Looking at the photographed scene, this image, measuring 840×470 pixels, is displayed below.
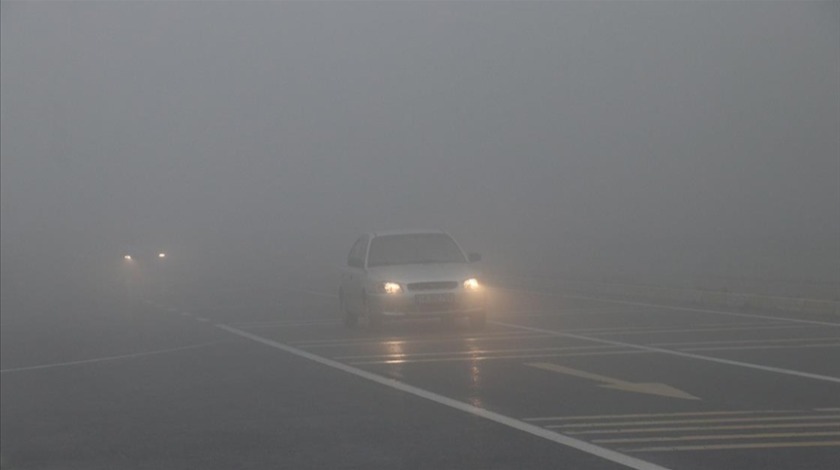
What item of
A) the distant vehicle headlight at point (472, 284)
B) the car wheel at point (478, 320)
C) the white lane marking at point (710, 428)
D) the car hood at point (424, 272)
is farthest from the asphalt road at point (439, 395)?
the car hood at point (424, 272)

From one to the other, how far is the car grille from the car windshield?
1505 mm

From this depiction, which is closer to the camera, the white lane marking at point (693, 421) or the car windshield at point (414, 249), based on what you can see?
the white lane marking at point (693, 421)

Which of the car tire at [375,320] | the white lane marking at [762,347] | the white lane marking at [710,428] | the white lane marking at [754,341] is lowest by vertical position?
the white lane marking at [710,428]

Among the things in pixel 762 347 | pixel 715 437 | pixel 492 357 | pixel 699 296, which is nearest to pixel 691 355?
pixel 762 347

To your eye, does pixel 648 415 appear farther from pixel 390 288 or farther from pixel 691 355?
pixel 390 288

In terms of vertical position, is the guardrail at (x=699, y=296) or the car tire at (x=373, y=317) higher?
the guardrail at (x=699, y=296)

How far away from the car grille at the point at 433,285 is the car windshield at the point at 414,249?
1.50 m

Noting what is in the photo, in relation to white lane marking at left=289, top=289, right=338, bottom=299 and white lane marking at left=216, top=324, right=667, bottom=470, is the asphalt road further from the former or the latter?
white lane marking at left=289, top=289, right=338, bottom=299

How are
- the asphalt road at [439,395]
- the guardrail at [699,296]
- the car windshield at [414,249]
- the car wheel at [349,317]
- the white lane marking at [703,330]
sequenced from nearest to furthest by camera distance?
the asphalt road at [439,395] < the white lane marking at [703,330] < the car windshield at [414,249] < the car wheel at [349,317] < the guardrail at [699,296]

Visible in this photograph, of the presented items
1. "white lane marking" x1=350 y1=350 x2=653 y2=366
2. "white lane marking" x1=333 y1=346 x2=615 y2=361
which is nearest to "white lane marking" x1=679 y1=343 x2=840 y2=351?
"white lane marking" x1=350 y1=350 x2=653 y2=366

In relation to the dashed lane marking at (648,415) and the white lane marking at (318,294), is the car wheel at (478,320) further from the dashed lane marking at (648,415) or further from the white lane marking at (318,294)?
the white lane marking at (318,294)

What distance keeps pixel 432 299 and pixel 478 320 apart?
93 cm

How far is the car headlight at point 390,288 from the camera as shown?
21469mm

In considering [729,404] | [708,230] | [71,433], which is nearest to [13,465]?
[71,433]
